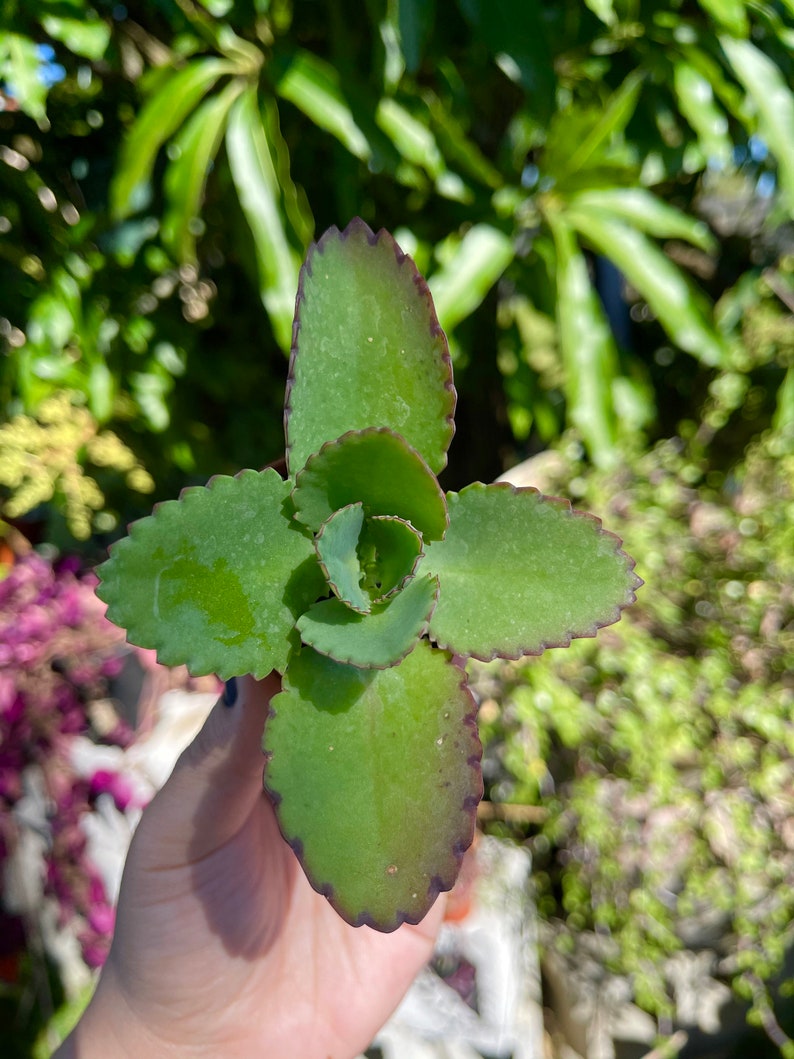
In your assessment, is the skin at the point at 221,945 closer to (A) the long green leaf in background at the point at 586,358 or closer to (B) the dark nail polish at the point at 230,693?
(B) the dark nail polish at the point at 230,693

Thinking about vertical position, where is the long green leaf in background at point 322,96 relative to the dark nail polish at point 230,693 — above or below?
above

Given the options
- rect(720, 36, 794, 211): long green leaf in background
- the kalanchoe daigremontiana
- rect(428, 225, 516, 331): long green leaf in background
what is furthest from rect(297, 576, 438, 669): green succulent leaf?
rect(720, 36, 794, 211): long green leaf in background

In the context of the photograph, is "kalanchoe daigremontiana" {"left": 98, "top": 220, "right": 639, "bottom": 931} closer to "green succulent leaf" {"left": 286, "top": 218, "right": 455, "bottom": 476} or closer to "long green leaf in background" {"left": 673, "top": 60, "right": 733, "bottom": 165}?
"green succulent leaf" {"left": 286, "top": 218, "right": 455, "bottom": 476}

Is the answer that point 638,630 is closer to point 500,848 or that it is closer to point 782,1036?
point 500,848

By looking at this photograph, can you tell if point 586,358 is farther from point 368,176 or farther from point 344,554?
point 344,554

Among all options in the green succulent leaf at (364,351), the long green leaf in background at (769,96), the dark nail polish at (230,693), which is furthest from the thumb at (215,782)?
the long green leaf in background at (769,96)
